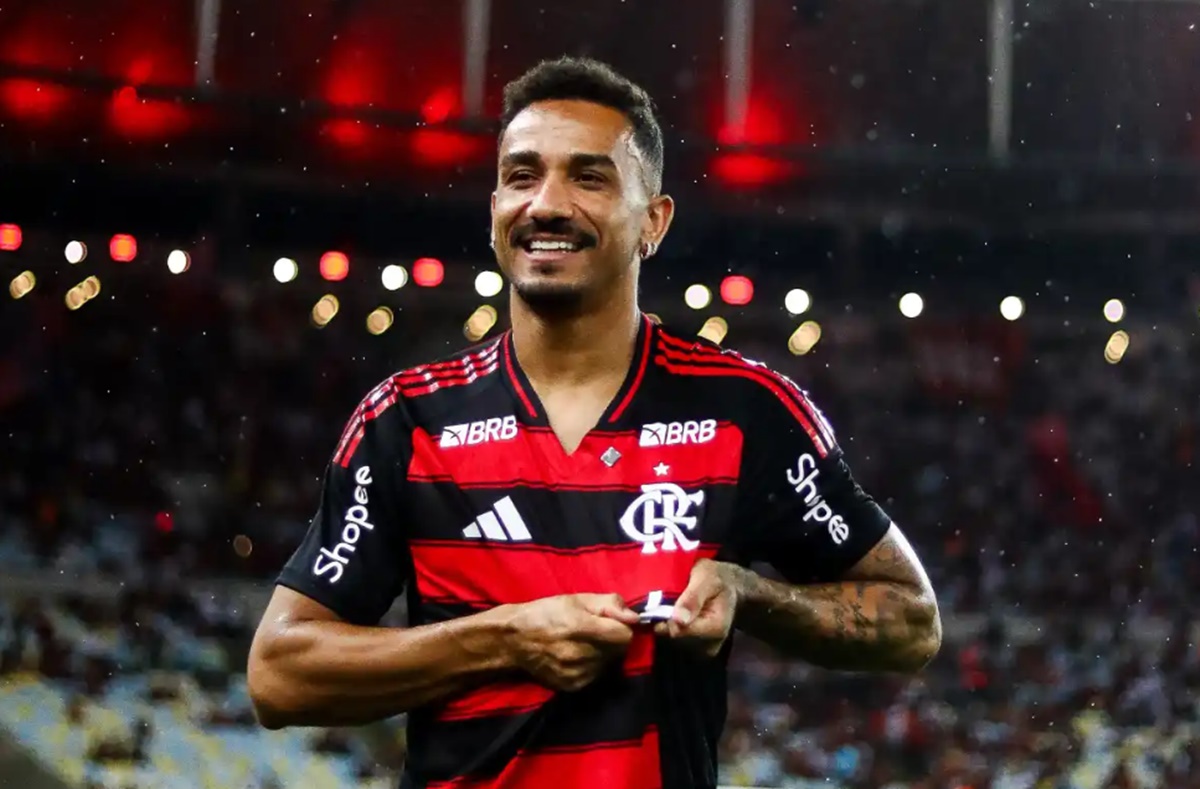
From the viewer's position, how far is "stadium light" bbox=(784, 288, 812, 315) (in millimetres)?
8000

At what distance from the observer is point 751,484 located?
1509mm

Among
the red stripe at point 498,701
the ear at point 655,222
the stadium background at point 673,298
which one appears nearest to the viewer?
the red stripe at point 498,701

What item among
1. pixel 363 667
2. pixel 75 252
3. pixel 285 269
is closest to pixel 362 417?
pixel 363 667

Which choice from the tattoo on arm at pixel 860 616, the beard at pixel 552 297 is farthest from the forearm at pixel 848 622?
the beard at pixel 552 297

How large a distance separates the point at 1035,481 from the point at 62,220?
5455 millimetres

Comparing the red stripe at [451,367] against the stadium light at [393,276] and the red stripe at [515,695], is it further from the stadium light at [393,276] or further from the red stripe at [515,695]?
the stadium light at [393,276]

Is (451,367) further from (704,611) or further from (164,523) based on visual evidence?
(164,523)

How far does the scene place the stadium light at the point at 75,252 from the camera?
7.84 metres

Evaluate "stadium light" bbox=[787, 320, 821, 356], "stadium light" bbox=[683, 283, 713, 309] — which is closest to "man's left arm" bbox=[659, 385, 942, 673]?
"stadium light" bbox=[683, 283, 713, 309]

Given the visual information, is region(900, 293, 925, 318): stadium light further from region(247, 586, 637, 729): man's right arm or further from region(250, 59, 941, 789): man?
region(247, 586, 637, 729): man's right arm

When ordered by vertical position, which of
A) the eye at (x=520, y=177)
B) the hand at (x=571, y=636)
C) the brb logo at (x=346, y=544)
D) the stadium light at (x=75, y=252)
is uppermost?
the stadium light at (x=75, y=252)

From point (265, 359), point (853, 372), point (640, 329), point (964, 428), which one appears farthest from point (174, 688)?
point (640, 329)

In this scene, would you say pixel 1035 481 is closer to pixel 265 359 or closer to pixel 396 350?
pixel 396 350

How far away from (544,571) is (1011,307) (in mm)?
7223
